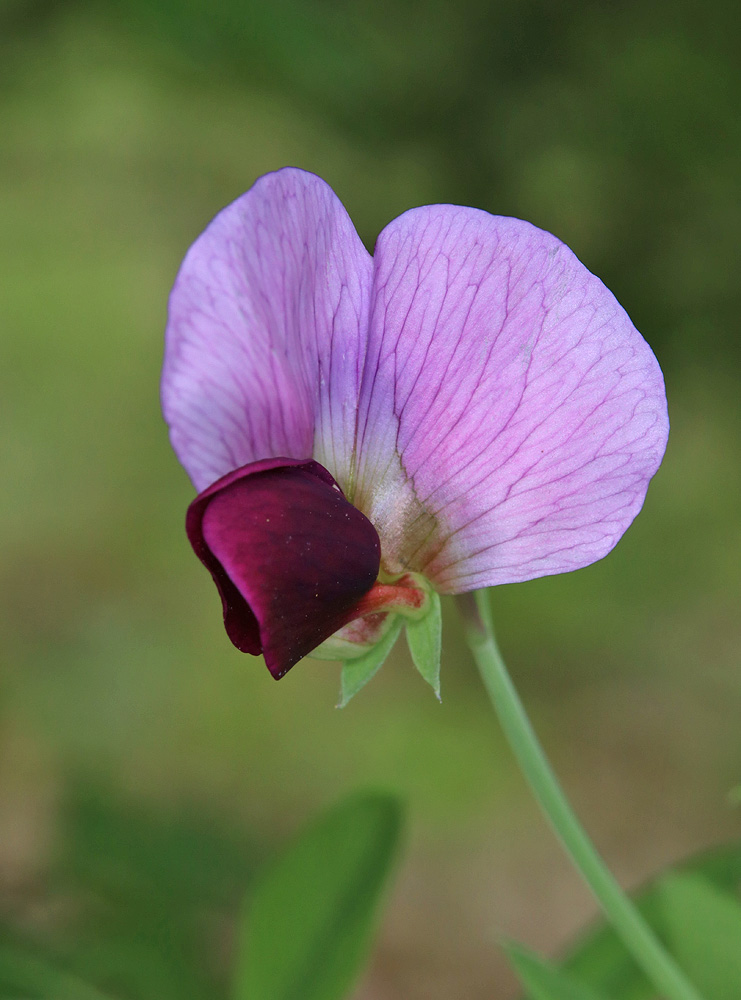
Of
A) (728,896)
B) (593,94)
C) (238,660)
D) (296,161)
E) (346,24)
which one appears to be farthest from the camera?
(238,660)

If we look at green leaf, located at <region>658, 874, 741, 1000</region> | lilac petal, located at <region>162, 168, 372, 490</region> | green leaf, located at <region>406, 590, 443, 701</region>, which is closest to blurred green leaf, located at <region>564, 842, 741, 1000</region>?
green leaf, located at <region>658, 874, 741, 1000</region>

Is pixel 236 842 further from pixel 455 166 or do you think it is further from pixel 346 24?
pixel 346 24

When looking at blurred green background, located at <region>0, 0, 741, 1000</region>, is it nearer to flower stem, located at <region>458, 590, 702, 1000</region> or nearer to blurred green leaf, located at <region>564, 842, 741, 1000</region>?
blurred green leaf, located at <region>564, 842, 741, 1000</region>

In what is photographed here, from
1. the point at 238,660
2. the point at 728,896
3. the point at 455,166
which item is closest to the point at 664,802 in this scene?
the point at 238,660

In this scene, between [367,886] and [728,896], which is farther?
[367,886]

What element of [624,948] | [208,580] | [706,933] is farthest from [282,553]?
[208,580]

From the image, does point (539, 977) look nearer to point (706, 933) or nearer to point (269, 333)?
point (706, 933)

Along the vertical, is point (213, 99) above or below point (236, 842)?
above
